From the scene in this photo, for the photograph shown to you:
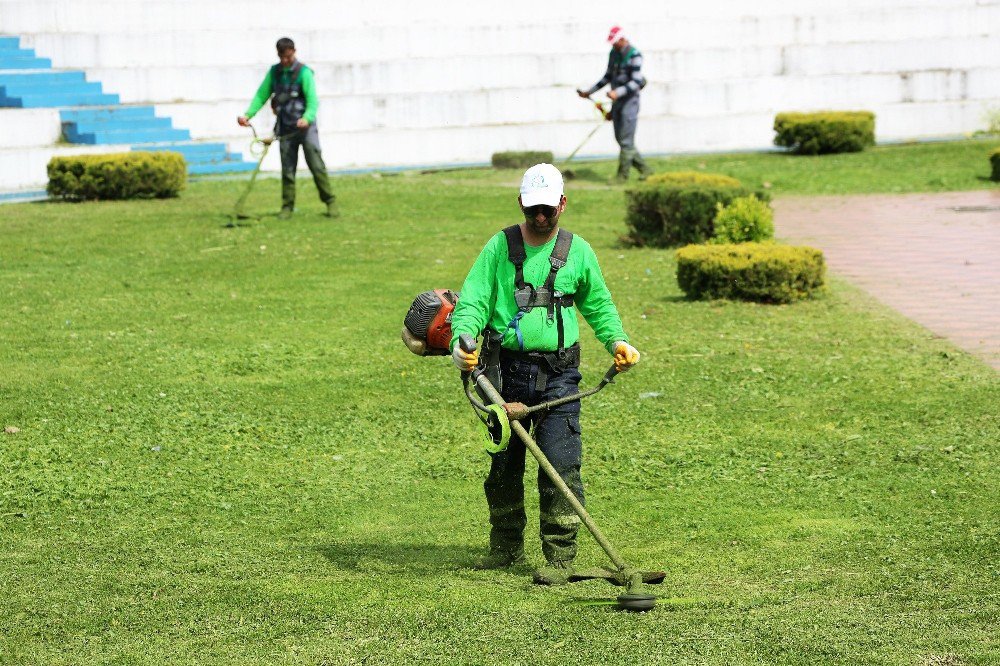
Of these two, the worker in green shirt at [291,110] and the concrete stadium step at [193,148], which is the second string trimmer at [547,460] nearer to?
the worker in green shirt at [291,110]

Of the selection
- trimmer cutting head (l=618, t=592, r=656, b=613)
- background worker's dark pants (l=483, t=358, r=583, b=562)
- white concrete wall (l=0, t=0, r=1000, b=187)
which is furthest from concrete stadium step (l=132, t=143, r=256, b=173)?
trimmer cutting head (l=618, t=592, r=656, b=613)

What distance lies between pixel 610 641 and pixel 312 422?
3.68 metres

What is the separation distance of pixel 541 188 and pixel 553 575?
1.47 m

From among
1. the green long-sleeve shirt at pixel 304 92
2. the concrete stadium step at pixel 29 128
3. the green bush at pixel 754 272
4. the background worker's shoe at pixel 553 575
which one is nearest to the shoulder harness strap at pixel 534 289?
the background worker's shoe at pixel 553 575

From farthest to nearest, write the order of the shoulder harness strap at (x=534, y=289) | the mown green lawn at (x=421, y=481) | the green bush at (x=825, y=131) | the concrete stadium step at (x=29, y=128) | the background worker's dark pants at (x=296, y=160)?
the green bush at (x=825, y=131), the concrete stadium step at (x=29, y=128), the background worker's dark pants at (x=296, y=160), the shoulder harness strap at (x=534, y=289), the mown green lawn at (x=421, y=481)

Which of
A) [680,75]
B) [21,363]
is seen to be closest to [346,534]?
[21,363]

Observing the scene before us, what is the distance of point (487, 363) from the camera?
5.55m

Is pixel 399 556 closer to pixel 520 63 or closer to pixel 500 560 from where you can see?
pixel 500 560

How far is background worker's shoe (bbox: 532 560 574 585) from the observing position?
542cm

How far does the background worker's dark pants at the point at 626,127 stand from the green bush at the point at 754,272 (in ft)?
25.6

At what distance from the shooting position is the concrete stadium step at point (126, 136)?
67.6 feet

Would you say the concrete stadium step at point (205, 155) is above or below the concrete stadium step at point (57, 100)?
below

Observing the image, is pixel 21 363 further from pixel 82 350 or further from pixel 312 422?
pixel 312 422

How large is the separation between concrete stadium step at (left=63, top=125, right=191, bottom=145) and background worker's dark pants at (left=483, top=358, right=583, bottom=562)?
639 inches
